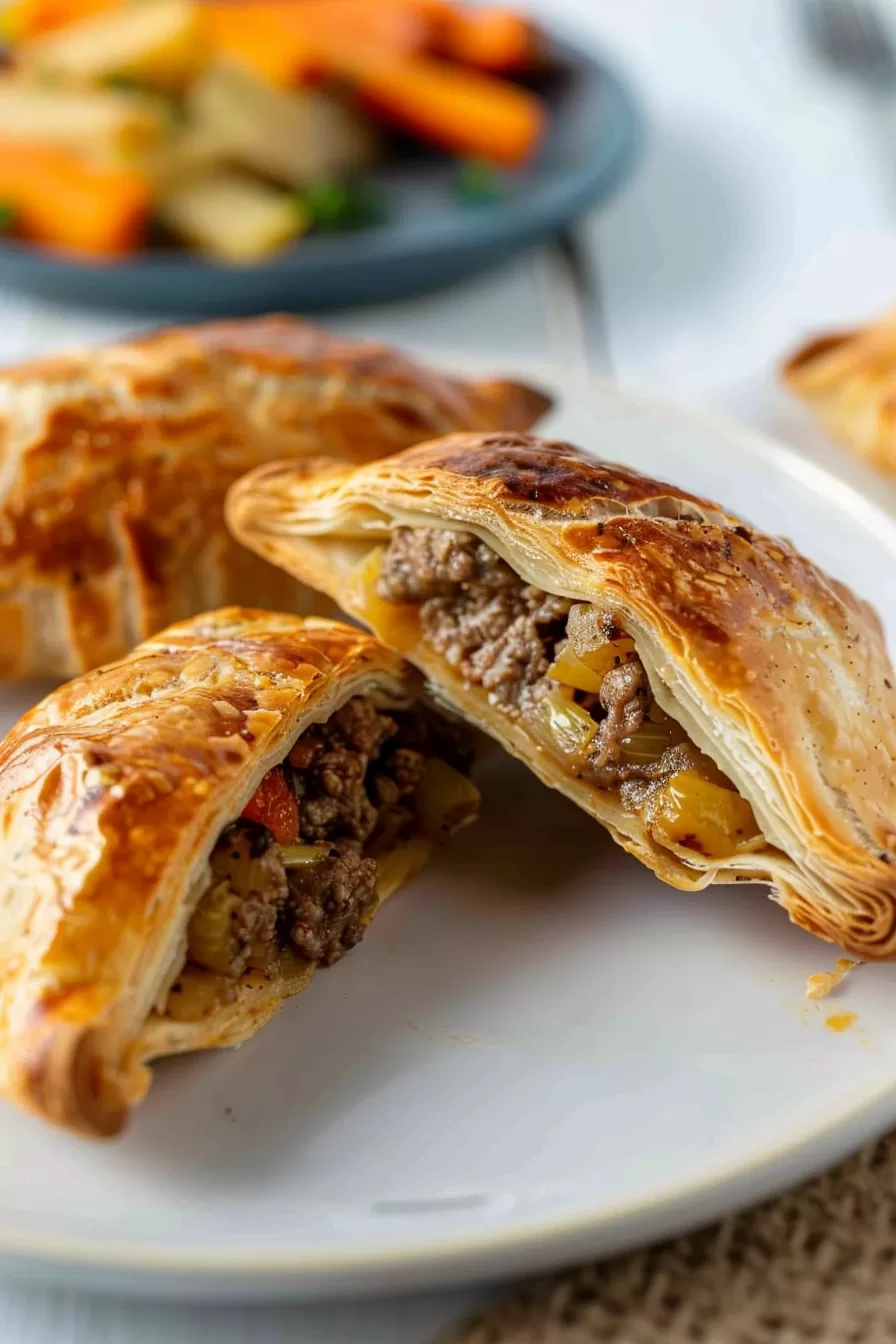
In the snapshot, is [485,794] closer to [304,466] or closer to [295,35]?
[304,466]

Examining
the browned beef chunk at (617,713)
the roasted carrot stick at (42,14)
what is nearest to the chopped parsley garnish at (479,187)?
the roasted carrot stick at (42,14)

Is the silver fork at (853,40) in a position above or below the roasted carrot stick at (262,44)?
above

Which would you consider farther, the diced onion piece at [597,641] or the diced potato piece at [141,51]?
the diced potato piece at [141,51]

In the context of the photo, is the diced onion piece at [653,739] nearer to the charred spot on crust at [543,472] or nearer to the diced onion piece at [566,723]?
the diced onion piece at [566,723]

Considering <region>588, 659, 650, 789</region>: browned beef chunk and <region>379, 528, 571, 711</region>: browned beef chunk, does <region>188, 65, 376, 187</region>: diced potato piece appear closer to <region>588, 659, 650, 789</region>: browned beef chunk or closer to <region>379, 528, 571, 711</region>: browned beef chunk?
<region>379, 528, 571, 711</region>: browned beef chunk

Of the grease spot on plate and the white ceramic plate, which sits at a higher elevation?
the grease spot on plate

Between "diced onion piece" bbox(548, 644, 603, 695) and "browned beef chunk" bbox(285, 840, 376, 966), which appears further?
"diced onion piece" bbox(548, 644, 603, 695)

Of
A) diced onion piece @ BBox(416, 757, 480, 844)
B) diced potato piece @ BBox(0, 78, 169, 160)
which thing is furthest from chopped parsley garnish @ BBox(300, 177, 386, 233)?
diced onion piece @ BBox(416, 757, 480, 844)
